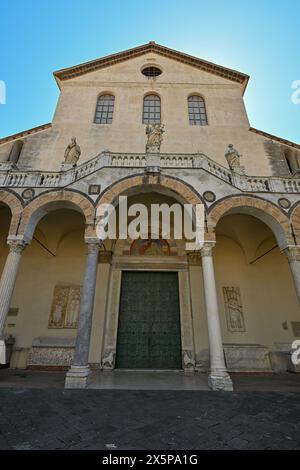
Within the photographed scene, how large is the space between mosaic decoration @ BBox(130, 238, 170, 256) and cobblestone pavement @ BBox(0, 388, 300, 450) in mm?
5420

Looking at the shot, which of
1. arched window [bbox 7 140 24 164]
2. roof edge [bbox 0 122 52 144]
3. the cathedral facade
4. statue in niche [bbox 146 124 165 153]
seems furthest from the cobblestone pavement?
roof edge [bbox 0 122 52 144]

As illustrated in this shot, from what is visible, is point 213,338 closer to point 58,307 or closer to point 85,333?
point 85,333

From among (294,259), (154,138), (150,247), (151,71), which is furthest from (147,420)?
(151,71)

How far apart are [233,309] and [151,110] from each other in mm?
11992

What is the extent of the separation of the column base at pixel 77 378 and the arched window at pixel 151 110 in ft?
41.0

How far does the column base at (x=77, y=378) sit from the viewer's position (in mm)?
5605

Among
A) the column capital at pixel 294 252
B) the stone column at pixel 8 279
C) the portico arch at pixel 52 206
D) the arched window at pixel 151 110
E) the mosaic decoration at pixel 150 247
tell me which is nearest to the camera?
the stone column at pixel 8 279

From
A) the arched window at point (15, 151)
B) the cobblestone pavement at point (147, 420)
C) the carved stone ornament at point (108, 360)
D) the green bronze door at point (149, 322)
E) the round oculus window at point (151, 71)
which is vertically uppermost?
the round oculus window at point (151, 71)

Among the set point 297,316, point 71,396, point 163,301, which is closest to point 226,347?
point 163,301

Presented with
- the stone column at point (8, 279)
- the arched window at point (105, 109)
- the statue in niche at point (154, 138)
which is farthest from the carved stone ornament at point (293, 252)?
the arched window at point (105, 109)

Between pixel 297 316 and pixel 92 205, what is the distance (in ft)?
A: 30.2

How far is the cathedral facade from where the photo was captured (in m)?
7.27

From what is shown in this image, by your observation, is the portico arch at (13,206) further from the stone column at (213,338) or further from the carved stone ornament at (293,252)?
the carved stone ornament at (293,252)
